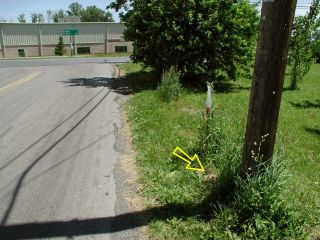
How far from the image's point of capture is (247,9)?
13844 mm

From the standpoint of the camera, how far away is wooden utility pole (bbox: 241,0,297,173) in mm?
3729

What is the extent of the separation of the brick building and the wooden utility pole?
3962cm

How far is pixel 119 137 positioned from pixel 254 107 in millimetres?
4323

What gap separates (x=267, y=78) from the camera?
394 centimetres

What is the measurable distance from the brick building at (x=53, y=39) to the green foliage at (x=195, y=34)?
29.1m

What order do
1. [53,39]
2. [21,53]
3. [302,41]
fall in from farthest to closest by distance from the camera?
[53,39], [21,53], [302,41]

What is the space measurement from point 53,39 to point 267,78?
4708cm

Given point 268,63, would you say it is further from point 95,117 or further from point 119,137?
point 95,117

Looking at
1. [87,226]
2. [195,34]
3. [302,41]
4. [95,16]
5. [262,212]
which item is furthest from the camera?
[95,16]

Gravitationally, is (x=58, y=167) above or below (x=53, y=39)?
below

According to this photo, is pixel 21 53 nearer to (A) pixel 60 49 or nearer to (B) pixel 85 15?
(A) pixel 60 49

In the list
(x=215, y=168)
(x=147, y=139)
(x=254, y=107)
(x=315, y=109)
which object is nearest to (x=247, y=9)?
(x=315, y=109)
